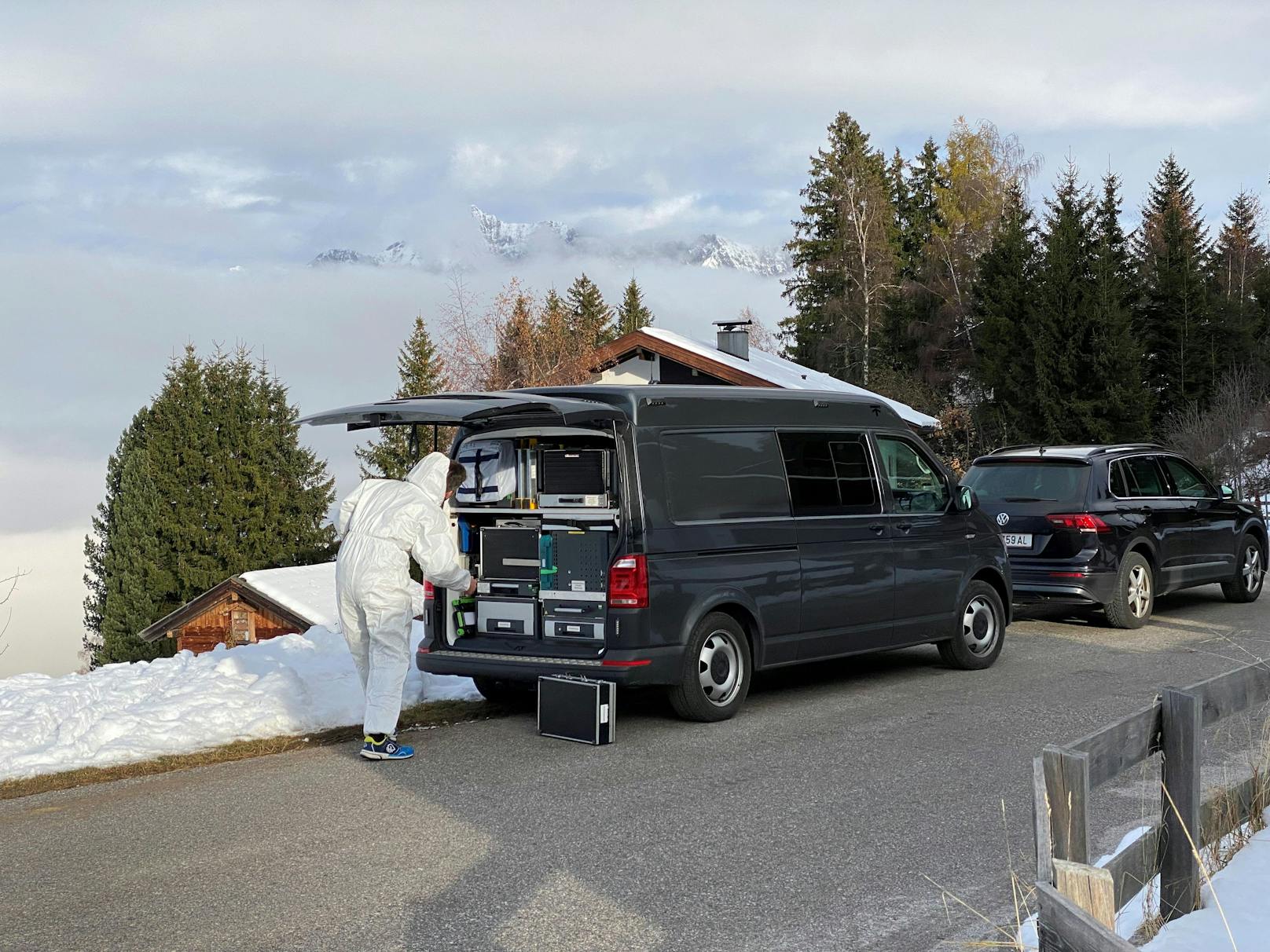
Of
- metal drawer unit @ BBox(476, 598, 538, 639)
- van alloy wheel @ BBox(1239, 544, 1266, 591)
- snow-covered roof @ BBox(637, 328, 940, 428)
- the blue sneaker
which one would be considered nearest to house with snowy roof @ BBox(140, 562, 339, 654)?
snow-covered roof @ BBox(637, 328, 940, 428)

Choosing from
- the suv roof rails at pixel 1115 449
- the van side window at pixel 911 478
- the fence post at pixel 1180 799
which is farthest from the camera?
the suv roof rails at pixel 1115 449

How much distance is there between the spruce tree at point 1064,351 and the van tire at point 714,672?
36239mm

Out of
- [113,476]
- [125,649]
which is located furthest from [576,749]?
[113,476]

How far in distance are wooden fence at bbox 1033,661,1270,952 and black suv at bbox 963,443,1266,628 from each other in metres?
7.23

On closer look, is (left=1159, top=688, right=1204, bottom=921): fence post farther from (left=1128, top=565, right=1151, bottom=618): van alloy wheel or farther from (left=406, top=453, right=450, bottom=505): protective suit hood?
(left=1128, top=565, right=1151, bottom=618): van alloy wheel

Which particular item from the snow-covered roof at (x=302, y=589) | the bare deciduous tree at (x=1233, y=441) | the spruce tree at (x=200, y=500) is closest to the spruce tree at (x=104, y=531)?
the spruce tree at (x=200, y=500)

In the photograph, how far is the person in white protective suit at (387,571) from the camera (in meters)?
7.83

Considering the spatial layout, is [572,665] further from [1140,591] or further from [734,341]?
[734,341]

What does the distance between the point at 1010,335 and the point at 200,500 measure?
3294 centimetres

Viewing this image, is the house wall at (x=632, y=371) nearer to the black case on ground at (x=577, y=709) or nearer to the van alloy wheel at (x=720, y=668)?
the van alloy wheel at (x=720, y=668)

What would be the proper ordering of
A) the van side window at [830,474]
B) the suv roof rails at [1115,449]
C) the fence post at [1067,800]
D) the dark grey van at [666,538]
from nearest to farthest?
the fence post at [1067,800] → the dark grey van at [666,538] → the van side window at [830,474] → the suv roof rails at [1115,449]

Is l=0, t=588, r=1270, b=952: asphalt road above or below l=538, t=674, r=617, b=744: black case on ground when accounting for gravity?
below

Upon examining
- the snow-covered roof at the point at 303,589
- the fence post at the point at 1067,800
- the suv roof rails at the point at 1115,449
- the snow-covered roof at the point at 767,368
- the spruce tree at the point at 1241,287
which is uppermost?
the spruce tree at the point at 1241,287

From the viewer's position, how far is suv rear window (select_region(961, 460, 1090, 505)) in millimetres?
13039
